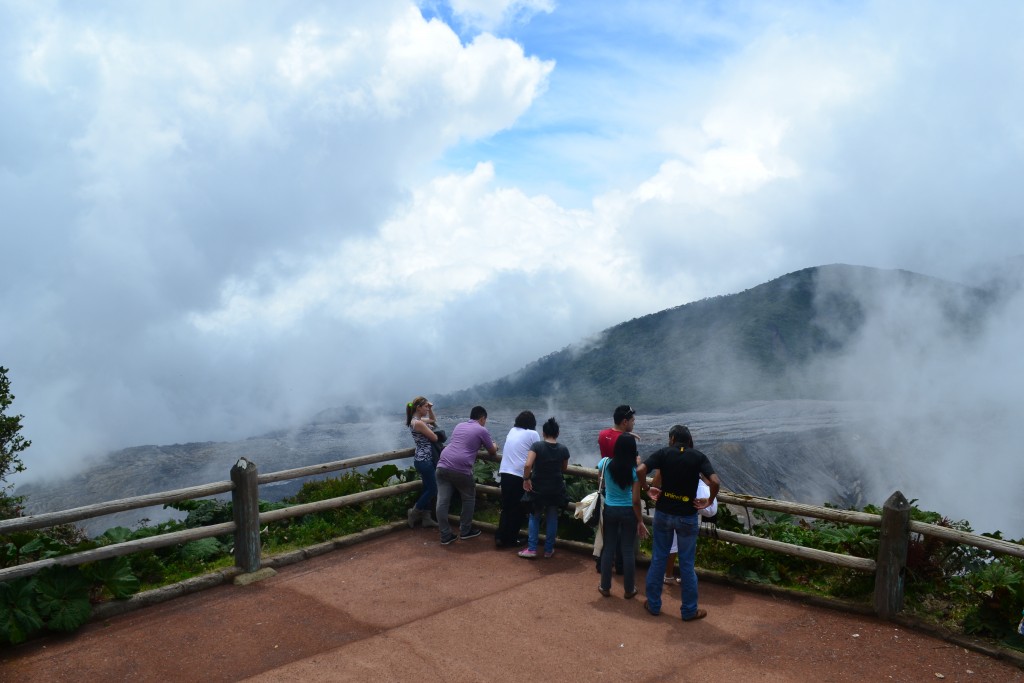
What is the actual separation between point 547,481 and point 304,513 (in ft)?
10.6

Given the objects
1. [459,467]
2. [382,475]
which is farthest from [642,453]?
[459,467]

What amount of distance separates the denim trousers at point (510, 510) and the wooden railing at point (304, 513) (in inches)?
29.7

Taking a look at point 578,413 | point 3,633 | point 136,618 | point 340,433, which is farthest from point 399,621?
point 340,433

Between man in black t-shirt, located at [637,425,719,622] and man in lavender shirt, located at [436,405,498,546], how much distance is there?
307 centimetres

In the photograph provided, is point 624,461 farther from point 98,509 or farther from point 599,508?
point 98,509

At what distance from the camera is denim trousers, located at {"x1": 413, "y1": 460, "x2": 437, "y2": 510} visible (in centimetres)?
1103

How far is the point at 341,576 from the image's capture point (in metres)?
9.38

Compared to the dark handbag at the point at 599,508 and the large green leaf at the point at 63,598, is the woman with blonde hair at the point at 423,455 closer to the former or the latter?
the dark handbag at the point at 599,508

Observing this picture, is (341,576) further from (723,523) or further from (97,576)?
(723,523)

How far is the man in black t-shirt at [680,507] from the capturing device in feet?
25.4

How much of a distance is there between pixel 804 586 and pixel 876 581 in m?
0.95

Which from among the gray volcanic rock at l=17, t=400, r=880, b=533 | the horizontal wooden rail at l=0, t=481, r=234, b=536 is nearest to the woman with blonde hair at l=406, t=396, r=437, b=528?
the horizontal wooden rail at l=0, t=481, r=234, b=536

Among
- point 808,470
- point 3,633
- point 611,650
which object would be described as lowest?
point 808,470

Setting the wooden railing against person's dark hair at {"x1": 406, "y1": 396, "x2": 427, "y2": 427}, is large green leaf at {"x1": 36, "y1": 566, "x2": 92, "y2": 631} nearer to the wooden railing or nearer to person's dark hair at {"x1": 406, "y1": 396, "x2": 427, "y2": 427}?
the wooden railing
